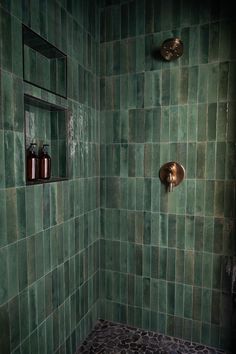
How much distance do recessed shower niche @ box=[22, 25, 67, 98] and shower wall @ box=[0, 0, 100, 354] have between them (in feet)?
0.12

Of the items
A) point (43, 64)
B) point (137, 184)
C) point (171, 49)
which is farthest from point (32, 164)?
point (171, 49)

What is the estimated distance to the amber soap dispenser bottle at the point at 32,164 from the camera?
1261 millimetres

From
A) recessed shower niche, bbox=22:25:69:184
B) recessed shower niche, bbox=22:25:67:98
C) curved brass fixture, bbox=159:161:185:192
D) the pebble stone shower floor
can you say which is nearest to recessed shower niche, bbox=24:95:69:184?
recessed shower niche, bbox=22:25:69:184

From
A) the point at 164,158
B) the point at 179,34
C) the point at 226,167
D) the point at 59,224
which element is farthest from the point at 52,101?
the point at 226,167

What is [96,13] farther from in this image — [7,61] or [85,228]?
[85,228]

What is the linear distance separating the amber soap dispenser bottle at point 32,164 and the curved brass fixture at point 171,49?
0.95 m

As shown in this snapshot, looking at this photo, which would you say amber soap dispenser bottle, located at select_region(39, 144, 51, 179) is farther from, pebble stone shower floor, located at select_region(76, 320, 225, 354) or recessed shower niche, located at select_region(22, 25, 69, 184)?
pebble stone shower floor, located at select_region(76, 320, 225, 354)

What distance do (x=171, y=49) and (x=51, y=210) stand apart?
3.78ft

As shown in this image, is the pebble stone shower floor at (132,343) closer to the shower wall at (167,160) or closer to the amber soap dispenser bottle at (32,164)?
the shower wall at (167,160)

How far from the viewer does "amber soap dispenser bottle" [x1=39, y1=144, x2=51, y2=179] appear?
1371 mm

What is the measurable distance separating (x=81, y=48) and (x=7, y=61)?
0.68 metres

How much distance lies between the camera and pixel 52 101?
1330 millimetres

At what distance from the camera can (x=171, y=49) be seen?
5.08 ft

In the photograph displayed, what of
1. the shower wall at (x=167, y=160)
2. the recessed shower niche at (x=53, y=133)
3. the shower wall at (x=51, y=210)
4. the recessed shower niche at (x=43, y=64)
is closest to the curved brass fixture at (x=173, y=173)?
the shower wall at (x=167, y=160)
